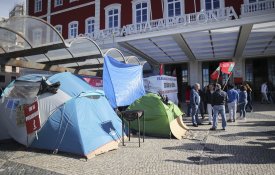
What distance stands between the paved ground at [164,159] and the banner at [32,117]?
0.59 metres

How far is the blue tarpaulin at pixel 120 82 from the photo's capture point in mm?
8633

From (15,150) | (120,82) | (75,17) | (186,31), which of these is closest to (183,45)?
(186,31)

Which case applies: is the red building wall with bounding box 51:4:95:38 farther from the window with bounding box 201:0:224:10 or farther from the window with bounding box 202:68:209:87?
the window with bounding box 202:68:209:87

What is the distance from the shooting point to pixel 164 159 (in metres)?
5.72

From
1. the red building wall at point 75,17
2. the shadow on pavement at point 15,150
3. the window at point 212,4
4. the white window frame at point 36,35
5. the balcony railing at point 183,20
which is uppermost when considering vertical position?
the red building wall at point 75,17

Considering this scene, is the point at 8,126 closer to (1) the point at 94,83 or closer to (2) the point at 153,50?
(1) the point at 94,83

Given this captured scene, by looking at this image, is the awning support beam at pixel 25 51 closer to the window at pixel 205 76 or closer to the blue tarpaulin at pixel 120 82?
the blue tarpaulin at pixel 120 82

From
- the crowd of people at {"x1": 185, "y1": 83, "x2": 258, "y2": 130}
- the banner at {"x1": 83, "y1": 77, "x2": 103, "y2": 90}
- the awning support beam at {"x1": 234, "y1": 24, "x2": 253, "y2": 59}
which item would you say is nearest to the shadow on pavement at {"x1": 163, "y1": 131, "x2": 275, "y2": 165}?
the crowd of people at {"x1": 185, "y1": 83, "x2": 258, "y2": 130}

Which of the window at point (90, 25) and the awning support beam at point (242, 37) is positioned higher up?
the window at point (90, 25)

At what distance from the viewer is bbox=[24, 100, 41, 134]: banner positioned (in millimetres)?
6336

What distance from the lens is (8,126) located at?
6977 mm

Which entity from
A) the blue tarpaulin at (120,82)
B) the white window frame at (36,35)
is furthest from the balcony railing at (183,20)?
the white window frame at (36,35)

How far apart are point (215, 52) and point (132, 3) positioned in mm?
8764

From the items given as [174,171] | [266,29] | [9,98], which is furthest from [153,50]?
[174,171]
